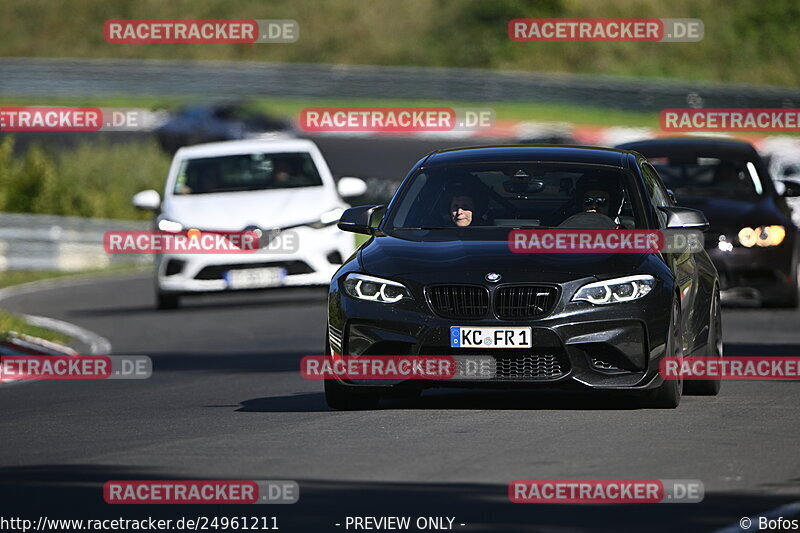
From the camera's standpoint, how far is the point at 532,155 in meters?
11.2

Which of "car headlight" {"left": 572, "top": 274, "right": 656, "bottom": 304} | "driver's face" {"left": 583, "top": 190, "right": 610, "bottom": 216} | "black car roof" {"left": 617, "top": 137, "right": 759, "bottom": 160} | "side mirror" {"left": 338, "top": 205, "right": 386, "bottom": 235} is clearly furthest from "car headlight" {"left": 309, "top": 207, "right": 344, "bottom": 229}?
"car headlight" {"left": 572, "top": 274, "right": 656, "bottom": 304}

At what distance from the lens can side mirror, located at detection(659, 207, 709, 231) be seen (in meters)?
10.8

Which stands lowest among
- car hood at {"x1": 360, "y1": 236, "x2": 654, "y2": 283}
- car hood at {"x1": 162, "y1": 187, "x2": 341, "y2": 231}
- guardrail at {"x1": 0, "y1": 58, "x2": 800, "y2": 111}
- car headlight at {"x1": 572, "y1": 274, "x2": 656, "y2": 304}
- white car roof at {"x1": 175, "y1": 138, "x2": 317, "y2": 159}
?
car headlight at {"x1": 572, "y1": 274, "x2": 656, "y2": 304}

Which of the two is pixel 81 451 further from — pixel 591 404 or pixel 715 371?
pixel 715 371

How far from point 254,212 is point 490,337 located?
10030 mm

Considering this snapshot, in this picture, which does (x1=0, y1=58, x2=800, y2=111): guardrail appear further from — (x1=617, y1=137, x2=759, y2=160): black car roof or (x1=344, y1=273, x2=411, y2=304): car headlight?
(x1=344, y1=273, x2=411, y2=304): car headlight

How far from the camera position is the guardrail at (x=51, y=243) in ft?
93.8

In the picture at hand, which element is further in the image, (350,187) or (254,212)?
(350,187)

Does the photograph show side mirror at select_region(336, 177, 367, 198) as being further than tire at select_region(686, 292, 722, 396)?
Yes

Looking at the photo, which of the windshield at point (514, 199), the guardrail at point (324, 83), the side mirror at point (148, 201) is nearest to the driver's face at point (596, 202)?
the windshield at point (514, 199)

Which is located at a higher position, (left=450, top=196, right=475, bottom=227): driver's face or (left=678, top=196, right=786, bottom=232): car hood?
(left=450, top=196, right=475, bottom=227): driver's face

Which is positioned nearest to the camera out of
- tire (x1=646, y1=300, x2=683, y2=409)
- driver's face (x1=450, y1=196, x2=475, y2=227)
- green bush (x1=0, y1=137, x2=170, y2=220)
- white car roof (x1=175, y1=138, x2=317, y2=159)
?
tire (x1=646, y1=300, x2=683, y2=409)

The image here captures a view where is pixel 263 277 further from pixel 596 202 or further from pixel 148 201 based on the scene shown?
pixel 596 202

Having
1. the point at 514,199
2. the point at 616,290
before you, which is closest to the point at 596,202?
the point at 514,199
